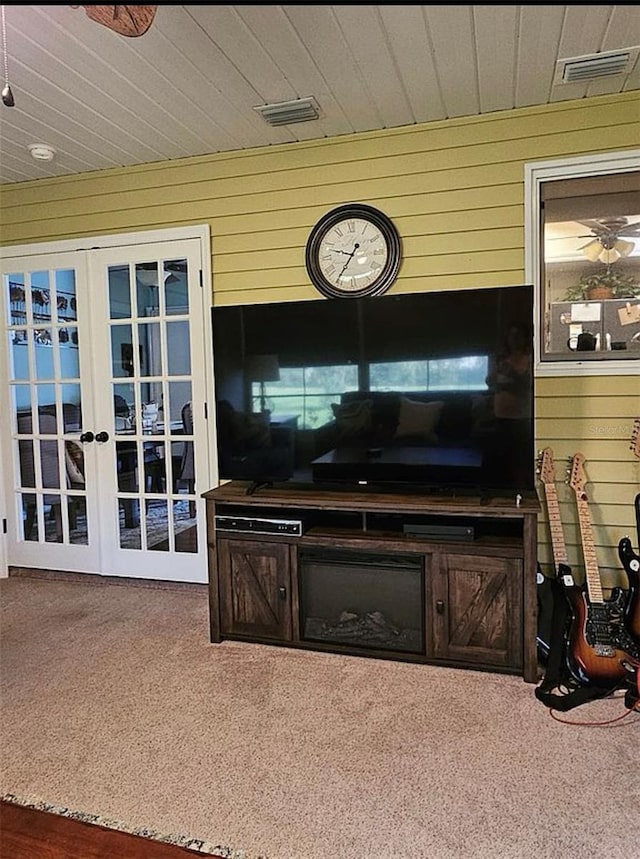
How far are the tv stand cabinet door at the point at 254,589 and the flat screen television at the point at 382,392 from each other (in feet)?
1.27

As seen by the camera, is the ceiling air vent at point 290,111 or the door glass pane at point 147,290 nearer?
the ceiling air vent at point 290,111

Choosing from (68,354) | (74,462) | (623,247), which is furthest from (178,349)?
(623,247)

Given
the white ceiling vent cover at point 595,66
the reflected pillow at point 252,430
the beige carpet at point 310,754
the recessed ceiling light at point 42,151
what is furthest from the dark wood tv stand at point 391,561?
the recessed ceiling light at point 42,151

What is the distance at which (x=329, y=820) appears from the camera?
1856 mm

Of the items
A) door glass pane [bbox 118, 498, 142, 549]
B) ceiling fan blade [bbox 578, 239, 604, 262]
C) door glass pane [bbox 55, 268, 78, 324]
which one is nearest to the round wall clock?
ceiling fan blade [bbox 578, 239, 604, 262]

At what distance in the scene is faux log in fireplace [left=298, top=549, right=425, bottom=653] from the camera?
2859mm

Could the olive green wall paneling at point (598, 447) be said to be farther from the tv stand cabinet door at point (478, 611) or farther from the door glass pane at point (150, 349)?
the door glass pane at point (150, 349)

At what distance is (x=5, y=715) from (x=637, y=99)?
13.3ft

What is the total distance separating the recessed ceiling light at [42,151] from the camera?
3.47 m

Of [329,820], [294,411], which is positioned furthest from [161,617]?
[329,820]

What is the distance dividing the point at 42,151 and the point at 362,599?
3.12 m

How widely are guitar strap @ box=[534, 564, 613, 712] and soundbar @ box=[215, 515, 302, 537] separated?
1.26 m

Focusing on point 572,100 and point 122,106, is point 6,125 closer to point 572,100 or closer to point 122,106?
point 122,106

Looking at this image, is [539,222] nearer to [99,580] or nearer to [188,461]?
[188,461]
